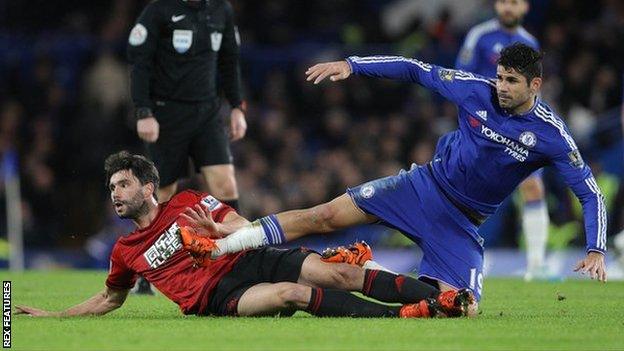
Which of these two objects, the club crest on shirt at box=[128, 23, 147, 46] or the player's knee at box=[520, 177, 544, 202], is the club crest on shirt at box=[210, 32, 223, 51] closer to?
the club crest on shirt at box=[128, 23, 147, 46]

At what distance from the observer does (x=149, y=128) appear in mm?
11109

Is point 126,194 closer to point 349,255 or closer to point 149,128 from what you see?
point 349,255

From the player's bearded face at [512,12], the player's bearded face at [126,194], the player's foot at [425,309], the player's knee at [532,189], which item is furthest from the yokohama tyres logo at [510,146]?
the player's bearded face at [512,12]

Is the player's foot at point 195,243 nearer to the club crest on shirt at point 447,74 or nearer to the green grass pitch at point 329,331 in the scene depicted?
the green grass pitch at point 329,331

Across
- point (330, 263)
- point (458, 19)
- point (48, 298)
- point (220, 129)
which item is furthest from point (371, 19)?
point (330, 263)

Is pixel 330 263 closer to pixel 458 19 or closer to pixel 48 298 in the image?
pixel 48 298

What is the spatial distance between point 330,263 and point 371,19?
12.1 meters

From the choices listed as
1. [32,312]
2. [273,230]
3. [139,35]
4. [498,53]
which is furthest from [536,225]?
[32,312]

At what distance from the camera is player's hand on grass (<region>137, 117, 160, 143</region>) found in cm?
1111

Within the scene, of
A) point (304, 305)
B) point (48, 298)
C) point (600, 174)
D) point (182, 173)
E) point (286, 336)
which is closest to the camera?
point (286, 336)

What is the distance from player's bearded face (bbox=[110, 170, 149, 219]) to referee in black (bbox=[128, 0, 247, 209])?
2.61 m

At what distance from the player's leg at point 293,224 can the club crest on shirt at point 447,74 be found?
1.03 m

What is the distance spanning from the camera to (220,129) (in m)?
11.5

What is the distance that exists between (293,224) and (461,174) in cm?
118
